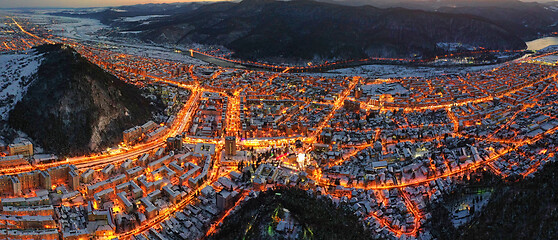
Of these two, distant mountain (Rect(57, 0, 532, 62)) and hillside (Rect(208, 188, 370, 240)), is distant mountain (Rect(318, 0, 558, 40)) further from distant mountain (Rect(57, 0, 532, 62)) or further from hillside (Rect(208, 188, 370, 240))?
hillside (Rect(208, 188, 370, 240))

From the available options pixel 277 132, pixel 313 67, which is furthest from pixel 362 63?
pixel 277 132

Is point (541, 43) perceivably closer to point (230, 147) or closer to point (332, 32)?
point (332, 32)

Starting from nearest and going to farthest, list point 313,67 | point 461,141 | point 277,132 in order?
point 461,141
point 277,132
point 313,67

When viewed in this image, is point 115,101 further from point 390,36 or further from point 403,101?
point 390,36

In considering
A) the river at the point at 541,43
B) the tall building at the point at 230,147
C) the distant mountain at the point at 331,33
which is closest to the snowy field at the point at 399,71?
the distant mountain at the point at 331,33

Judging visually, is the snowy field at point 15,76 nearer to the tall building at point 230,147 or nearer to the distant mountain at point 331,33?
the tall building at point 230,147
